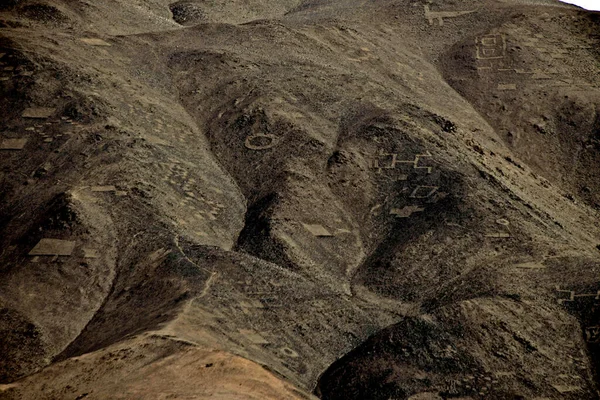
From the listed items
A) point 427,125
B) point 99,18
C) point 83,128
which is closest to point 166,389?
point 83,128

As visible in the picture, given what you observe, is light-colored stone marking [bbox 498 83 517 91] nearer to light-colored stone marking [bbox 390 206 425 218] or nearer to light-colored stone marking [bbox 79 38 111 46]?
light-colored stone marking [bbox 390 206 425 218]

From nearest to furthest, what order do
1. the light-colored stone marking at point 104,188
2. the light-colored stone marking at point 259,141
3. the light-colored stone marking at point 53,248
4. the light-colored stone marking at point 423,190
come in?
the light-colored stone marking at point 53,248 < the light-colored stone marking at point 104,188 < the light-colored stone marking at point 423,190 < the light-colored stone marking at point 259,141

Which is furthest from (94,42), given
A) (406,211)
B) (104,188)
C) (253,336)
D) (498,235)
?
(253,336)

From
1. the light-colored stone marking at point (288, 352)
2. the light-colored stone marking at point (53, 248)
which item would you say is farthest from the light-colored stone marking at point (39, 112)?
the light-colored stone marking at point (288, 352)

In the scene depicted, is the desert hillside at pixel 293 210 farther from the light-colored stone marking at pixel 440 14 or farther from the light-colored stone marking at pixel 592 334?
the light-colored stone marking at pixel 440 14

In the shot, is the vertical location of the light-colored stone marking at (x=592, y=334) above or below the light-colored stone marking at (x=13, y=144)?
above

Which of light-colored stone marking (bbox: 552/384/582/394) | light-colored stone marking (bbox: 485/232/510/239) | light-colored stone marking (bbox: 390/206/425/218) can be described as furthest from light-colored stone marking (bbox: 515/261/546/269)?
light-colored stone marking (bbox: 552/384/582/394)

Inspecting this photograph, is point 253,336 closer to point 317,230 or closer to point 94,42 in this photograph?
point 317,230
